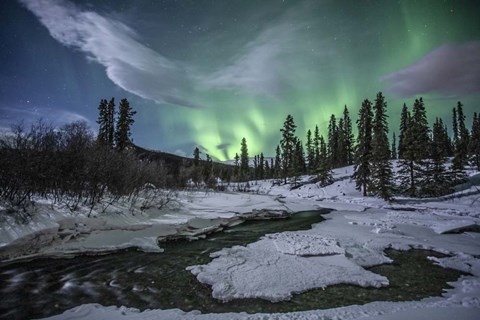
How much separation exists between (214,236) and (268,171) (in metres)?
94.5

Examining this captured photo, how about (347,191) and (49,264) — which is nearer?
(49,264)

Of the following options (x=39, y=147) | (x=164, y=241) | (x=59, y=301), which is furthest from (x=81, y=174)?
(x=59, y=301)

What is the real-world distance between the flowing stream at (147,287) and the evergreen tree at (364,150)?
27004 millimetres

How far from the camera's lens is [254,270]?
8312 mm

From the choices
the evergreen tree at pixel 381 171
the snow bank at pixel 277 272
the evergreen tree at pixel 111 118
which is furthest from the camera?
the evergreen tree at pixel 111 118

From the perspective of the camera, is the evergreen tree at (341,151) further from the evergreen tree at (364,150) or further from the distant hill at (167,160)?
the distant hill at (167,160)

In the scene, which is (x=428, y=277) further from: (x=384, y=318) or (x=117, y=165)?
(x=117, y=165)

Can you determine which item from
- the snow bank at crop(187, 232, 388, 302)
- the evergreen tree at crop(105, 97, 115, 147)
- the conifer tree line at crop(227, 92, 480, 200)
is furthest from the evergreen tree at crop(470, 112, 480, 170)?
the evergreen tree at crop(105, 97, 115, 147)

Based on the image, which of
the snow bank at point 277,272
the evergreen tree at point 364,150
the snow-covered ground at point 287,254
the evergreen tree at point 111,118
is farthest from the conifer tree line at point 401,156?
the evergreen tree at point 111,118

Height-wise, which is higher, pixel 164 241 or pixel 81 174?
pixel 81 174

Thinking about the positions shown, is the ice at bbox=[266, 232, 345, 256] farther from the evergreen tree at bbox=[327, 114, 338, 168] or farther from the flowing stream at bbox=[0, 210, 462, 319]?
the evergreen tree at bbox=[327, 114, 338, 168]

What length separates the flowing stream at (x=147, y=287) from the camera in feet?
20.1

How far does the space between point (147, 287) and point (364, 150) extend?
35.7 m

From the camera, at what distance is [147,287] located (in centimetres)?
Result: 718
